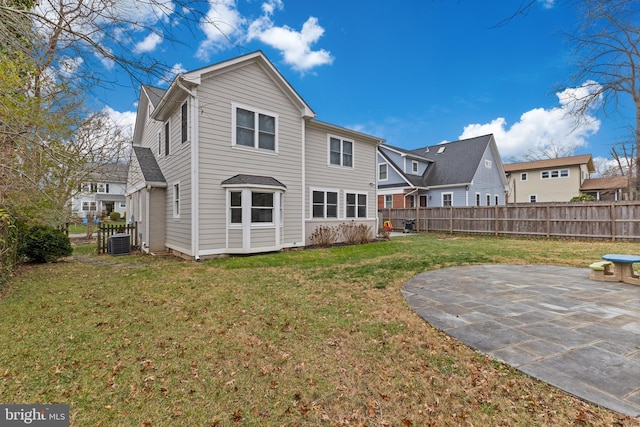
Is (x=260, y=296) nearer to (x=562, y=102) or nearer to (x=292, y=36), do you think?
(x=292, y=36)

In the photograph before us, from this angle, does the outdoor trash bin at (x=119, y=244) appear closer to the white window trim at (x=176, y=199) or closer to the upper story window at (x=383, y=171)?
the white window trim at (x=176, y=199)

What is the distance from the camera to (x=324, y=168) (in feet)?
41.7

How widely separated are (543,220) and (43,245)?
802 inches

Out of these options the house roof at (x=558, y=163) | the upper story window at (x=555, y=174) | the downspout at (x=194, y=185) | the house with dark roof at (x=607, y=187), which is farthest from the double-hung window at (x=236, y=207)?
the upper story window at (x=555, y=174)

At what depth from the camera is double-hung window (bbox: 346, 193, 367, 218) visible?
13.8 meters

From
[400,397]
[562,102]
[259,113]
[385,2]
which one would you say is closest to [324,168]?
[259,113]

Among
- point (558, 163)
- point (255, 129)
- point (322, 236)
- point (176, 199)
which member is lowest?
point (322, 236)

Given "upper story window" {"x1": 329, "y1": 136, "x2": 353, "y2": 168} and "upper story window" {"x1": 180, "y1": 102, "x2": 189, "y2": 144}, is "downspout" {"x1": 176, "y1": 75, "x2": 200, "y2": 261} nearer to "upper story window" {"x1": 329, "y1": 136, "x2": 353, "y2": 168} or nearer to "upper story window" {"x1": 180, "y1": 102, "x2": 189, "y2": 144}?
"upper story window" {"x1": 180, "y1": 102, "x2": 189, "y2": 144}

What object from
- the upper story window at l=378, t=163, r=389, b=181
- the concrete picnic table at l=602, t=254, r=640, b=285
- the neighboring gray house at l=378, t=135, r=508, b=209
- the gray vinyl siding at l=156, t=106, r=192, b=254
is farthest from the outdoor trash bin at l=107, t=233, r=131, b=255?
the upper story window at l=378, t=163, r=389, b=181

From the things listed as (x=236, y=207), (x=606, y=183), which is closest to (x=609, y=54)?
(x=236, y=207)

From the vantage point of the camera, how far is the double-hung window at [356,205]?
13797mm

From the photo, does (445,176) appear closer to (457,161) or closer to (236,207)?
(457,161)

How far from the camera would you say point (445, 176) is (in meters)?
23.1

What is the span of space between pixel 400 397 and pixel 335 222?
10764mm
